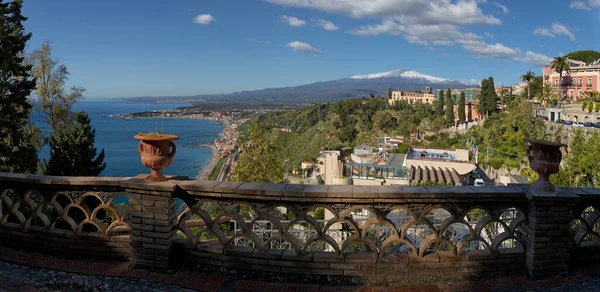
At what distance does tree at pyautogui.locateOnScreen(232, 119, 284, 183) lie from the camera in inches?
933

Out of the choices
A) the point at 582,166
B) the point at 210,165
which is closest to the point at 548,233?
the point at 582,166

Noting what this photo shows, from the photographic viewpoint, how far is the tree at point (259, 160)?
933 inches

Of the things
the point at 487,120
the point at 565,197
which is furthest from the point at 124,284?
the point at 487,120

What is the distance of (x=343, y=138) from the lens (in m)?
87.2

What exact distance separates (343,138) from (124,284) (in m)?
84.3

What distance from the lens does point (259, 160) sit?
950 inches

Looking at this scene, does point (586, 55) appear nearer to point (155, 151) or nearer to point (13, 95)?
point (13, 95)

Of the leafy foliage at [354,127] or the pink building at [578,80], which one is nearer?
the pink building at [578,80]

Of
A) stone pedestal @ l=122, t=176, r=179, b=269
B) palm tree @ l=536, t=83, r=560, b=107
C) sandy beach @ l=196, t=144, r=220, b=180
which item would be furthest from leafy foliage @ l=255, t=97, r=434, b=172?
stone pedestal @ l=122, t=176, r=179, b=269

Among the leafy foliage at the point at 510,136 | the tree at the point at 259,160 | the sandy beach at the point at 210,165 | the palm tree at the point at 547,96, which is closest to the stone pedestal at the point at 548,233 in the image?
the tree at the point at 259,160

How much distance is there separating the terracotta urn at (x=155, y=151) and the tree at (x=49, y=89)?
21662 mm

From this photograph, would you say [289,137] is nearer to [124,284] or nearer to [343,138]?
[343,138]

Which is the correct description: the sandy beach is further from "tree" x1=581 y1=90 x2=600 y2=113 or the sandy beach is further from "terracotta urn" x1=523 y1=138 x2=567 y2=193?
"terracotta urn" x1=523 y1=138 x2=567 y2=193

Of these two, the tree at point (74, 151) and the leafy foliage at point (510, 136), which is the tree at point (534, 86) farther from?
the tree at point (74, 151)
